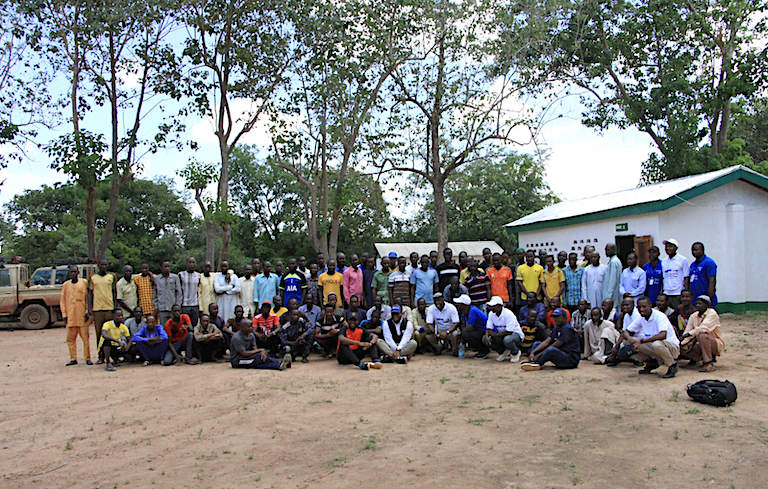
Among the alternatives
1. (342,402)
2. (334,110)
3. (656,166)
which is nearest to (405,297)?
(342,402)

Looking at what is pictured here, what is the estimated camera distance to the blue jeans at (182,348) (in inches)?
398

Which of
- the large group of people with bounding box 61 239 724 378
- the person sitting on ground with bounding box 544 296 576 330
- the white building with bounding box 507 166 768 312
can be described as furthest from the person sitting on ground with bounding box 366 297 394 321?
the white building with bounding box 507 166 768 312

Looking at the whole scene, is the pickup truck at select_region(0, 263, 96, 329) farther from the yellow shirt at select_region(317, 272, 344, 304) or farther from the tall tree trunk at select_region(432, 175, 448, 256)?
the tall tree trunk at select_region(432, 175, 448, 256)

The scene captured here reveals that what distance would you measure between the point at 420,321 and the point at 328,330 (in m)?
1.63

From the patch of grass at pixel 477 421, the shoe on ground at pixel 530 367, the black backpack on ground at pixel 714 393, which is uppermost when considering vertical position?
the black backpack on ground at pixel 714 393

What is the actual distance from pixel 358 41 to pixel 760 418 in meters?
15.2

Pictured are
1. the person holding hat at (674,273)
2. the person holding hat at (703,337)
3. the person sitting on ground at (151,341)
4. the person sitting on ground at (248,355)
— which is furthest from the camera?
the person sitting on ground at (151,341)

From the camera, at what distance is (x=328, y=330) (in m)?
10.2

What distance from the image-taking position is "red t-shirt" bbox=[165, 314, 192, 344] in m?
10.2

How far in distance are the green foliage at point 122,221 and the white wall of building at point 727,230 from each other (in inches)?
1007

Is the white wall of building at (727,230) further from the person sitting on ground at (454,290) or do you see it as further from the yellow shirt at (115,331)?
the yellow shirt at (115,331)

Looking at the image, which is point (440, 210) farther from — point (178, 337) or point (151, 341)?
point (151, 341)

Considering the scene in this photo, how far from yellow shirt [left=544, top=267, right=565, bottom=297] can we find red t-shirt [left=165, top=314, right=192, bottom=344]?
614 cm

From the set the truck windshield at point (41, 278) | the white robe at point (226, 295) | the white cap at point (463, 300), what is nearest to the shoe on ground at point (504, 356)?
the white cap at point (463, 300)
